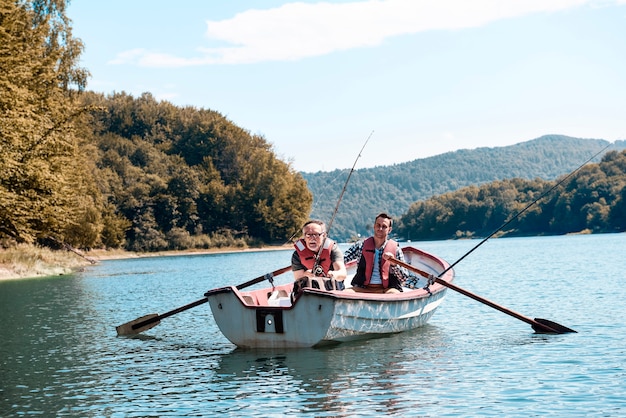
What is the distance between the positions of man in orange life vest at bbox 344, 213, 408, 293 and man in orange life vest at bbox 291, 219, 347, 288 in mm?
1011

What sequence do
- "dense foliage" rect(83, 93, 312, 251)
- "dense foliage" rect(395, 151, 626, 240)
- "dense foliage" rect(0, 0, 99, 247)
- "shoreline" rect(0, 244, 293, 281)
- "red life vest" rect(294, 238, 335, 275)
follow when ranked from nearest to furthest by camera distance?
"red life vest" rect(294, 238, 335, 275), "dense foliage" rect(0, 0, 99, 247), "shoreline" rect(0, 244, 293, 281), "dense foliage" rect(83, 93, 312, 251), "dense foliage" rect(395, 151, 626, 240)

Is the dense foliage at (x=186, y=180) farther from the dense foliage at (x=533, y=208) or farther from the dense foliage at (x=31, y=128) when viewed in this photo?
the dense foliage at (x=31, y=128)

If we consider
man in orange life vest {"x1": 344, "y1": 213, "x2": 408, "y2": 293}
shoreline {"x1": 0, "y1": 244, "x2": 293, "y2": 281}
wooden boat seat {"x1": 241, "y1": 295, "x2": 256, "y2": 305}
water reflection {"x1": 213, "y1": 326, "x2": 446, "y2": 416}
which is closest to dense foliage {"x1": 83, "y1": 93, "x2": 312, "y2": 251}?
shoreline {"x1": 0, "y1": 244, "x2": 293, "y2": 281}

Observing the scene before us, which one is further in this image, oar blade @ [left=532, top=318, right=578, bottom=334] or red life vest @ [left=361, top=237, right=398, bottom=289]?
red life vest @ [left=361, top=237, right=398, bottom=289]

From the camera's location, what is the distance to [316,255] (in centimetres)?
1457

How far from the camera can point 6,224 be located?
33.2 meters

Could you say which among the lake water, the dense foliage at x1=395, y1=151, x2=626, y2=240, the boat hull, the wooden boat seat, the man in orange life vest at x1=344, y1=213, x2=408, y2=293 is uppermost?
the dense foliage at x1=395, y1=151, x2=626, y2=240

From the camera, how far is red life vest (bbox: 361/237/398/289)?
15391mm

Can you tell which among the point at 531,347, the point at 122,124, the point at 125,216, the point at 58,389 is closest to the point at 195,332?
the point at 58,389

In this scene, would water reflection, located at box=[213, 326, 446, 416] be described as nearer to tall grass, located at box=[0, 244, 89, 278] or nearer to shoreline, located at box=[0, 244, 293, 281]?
shoreline, located at box=[0, 244, 293, 281]

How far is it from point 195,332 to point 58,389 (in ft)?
20.0

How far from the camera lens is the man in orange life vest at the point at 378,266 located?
15.3m

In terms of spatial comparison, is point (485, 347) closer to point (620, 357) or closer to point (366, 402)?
point (620, 357)

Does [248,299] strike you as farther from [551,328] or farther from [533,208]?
[533,208]
